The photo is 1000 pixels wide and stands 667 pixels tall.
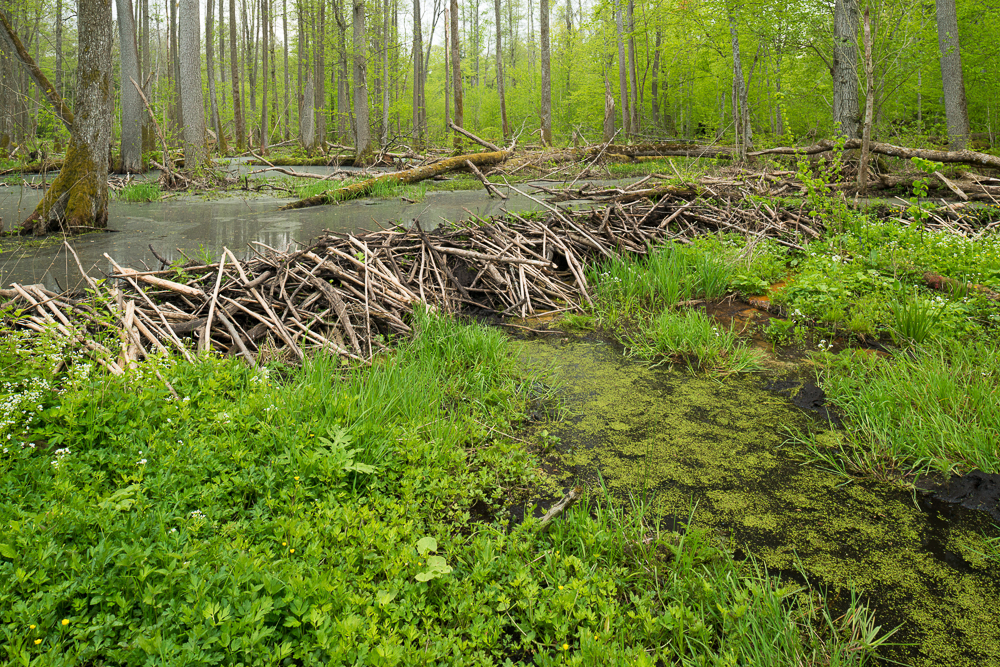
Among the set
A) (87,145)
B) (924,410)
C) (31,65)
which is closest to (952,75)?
(924,410)

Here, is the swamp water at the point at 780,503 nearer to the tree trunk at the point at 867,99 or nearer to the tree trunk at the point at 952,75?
the tree trunk at the point at 867,99

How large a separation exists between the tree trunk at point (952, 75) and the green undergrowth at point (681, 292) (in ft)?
33.5

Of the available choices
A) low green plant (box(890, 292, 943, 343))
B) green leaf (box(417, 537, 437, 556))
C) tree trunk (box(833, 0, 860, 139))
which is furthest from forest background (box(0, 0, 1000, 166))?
green leaf (box(417, 537, 437, 556))

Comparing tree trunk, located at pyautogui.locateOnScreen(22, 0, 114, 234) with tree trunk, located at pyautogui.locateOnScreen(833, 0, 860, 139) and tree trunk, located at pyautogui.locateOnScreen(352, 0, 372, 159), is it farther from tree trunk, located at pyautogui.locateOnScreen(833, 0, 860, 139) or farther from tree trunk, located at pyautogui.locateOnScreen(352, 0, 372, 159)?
tree trunk, located at pyautogui.locateOnScreen(352, 0, 372, 159)

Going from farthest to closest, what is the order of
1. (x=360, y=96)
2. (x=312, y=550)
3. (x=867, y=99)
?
(x=360, y=96)
(x=867, y=99)
(x=312, y=550)

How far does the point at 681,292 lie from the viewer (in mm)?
4848

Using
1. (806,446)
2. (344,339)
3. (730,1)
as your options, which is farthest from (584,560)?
(730,1)

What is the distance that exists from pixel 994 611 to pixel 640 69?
31282 millimetres

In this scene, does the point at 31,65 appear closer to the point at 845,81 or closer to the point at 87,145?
the point at 87,145

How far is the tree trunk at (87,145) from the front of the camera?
6.76 m

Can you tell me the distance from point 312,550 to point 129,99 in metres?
16.9

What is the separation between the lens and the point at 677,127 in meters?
31.1

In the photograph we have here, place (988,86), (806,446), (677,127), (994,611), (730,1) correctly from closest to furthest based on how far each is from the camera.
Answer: (994,611), (806,446), (730,1), (988,86), (677,127)

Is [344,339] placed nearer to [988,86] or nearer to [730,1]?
[730,1]
